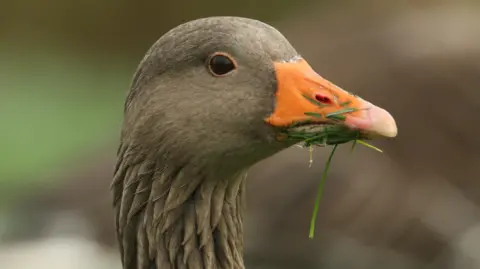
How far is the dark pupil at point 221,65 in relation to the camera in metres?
1.07

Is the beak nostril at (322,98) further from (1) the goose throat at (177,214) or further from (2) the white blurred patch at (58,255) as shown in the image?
(2) the white blurred patch at (58,255)

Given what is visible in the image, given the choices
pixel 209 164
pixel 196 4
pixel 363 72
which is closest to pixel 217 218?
pixel 209 164

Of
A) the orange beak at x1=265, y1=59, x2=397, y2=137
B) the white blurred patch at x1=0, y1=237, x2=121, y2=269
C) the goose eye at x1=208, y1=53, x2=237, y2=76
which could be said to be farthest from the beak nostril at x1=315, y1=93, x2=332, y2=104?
the white blurred patch at x1=0, y1=237, x2=121, y2=269

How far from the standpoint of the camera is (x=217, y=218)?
3.82ft

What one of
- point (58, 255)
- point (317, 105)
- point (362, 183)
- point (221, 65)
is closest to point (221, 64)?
point (221, 65)

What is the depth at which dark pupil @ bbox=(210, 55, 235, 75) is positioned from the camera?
1.07 m

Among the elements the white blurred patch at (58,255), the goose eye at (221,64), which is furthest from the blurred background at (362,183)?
the goose eye at (221,64)

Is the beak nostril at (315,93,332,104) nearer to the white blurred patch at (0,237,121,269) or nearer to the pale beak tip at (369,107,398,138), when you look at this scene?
the pale beak tip at (369,107,398,138)

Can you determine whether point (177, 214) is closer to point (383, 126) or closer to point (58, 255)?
point (383, 126)

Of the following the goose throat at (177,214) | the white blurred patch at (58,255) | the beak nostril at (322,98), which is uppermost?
the beak nostril at (322,98)

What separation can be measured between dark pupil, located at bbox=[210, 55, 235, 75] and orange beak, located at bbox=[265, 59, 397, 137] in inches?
2.8

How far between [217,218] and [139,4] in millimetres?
3647

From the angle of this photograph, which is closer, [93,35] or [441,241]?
[441,241]

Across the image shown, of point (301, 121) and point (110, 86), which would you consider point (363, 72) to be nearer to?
point (301, 121)
